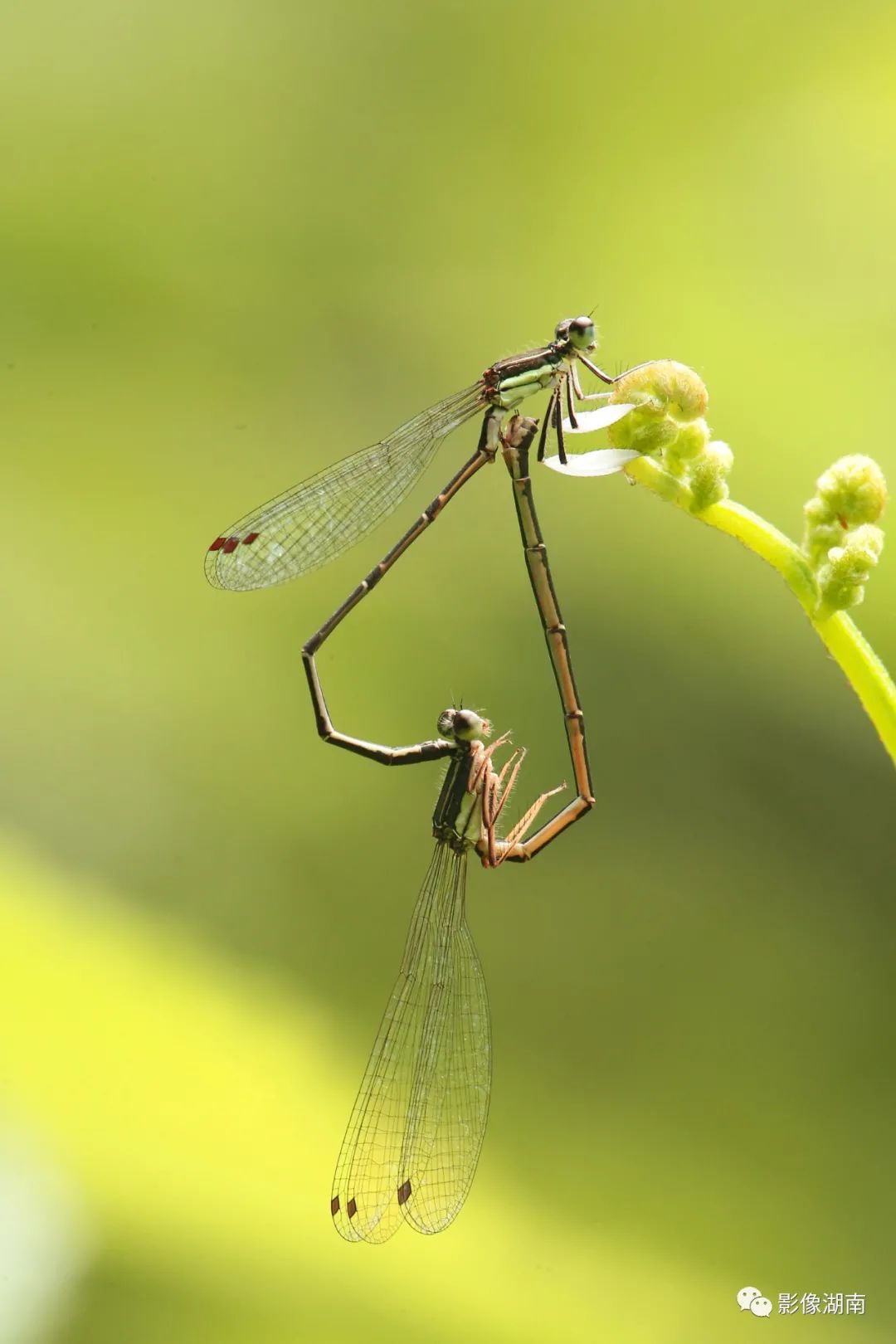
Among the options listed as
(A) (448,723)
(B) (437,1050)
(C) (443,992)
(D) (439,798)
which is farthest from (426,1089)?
(A) (448,723)

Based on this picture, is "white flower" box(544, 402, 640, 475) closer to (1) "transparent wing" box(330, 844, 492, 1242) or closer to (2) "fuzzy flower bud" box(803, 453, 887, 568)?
(2) "fuzzy flower bud" box(803, 453, 887, 568)

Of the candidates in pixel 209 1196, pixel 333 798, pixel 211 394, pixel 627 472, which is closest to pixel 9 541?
pixel 211 394

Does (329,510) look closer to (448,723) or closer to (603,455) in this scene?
(448,723)

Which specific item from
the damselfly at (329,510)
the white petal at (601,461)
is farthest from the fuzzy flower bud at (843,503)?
the damselfly at (329,510)

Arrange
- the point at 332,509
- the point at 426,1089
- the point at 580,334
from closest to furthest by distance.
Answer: the point at 580,334 < the point at 426,1089 < the point at 332,509

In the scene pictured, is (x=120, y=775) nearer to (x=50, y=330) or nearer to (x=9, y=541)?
(x=9, y=541)

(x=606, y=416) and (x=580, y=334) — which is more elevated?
(x=580, y=334)

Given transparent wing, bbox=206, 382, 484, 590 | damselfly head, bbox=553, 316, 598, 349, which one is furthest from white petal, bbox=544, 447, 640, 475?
transparent wing, bbox=206, 382, 484, 590
